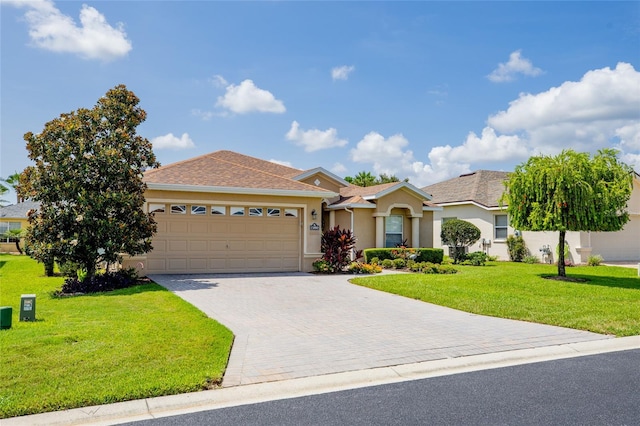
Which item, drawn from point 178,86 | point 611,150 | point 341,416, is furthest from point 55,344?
point 611,150

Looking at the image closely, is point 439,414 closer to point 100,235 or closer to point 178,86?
point 100,235

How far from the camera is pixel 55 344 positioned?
22.1 feet

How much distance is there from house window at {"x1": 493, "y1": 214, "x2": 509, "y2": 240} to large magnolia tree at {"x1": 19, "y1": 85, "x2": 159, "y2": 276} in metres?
18.6

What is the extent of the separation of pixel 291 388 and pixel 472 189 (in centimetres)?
2436

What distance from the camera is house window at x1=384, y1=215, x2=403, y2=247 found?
75.7 ft

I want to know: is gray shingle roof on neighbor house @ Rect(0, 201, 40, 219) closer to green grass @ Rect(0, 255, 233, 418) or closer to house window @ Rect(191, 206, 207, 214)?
house window @ Rect(191, 206, 207, 214)

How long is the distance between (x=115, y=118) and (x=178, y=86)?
96.2 inches

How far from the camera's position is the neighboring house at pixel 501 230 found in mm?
22766

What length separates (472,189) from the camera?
27.6 metres

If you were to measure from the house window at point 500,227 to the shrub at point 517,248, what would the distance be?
757 millimetres

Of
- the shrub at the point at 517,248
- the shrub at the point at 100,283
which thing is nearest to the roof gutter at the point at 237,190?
the shrub at the point at 100,283

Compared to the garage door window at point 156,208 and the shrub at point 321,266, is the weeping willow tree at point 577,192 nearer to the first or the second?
the shrub at point 321,266

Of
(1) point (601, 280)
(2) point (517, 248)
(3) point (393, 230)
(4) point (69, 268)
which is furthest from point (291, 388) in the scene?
(2) point (517, 248)

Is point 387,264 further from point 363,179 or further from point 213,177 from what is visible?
point 363,179
